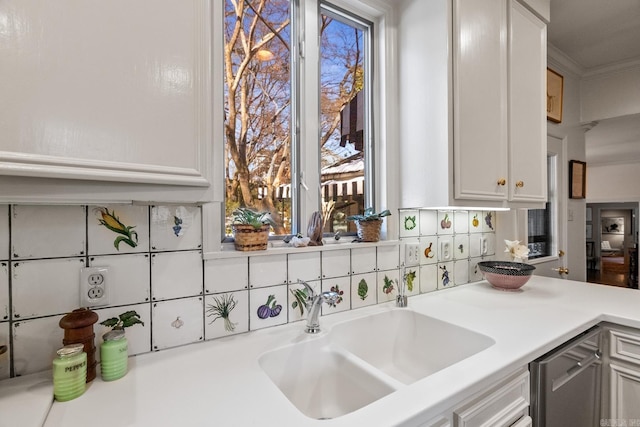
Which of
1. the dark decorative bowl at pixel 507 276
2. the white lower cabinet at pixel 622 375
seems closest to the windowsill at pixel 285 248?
the dark decorative bowl at pixel 507 276

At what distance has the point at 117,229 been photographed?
829mm

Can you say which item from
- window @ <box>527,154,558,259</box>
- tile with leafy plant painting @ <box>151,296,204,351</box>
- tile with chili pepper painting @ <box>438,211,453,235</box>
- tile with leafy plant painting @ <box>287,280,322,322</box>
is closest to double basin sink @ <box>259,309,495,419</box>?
tile with leafy plant painting @ <box>287,280,322,322</box>

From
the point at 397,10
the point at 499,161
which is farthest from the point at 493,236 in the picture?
the point at 397,10

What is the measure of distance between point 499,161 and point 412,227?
1.63ft

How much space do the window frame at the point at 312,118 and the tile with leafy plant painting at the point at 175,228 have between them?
0.03 meters

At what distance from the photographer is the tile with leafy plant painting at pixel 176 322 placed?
88cm

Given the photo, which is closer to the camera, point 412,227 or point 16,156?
point 16,156

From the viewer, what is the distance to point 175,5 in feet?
2.12

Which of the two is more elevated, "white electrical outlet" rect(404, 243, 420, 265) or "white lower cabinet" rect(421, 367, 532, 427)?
"white electrical outlet" rect(404, 243, 420, 265)

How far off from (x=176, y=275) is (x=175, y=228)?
0.47 ft

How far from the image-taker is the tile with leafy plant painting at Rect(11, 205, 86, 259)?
716mm

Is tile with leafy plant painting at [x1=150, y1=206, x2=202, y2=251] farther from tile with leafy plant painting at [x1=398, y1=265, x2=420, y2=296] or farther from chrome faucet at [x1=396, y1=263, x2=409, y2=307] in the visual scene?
tile with leafy plant painting at [x1=398, y1=265, x2=420, y2=296]

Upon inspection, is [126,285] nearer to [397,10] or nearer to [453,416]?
[453,416]

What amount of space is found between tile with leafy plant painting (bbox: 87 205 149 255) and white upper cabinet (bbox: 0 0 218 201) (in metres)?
0.28
